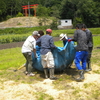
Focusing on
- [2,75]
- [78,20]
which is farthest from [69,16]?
[2,75]

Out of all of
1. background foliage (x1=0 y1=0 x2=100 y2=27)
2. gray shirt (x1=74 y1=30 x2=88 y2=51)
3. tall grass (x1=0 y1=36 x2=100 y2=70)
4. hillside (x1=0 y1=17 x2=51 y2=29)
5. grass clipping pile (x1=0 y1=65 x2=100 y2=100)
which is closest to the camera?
grass clipping pile (x1=0 y1=65 x2=100 y2=100)

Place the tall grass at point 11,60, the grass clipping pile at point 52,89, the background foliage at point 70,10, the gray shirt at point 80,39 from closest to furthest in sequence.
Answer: the grass clipping pile at point 52,89 < the gray shirt at point 80,39 < the tall grass at point 11,60 < the background foliage at point 70,10

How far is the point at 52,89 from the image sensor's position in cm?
473

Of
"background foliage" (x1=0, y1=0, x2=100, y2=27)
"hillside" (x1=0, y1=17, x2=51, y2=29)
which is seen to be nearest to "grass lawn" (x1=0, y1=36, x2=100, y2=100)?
"background foliage" (x1=0, y1=0, x2=100, y2=27)

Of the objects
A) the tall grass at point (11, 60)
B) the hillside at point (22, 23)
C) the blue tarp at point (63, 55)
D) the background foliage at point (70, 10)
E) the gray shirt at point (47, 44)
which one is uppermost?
the background foliage at point (70, 10)

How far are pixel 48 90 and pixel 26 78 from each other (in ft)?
4.13

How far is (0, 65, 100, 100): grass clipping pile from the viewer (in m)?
4.26

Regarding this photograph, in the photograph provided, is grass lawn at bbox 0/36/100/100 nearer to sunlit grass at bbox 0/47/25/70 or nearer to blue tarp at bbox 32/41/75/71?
blue tarp at bbox 32/41/75/71

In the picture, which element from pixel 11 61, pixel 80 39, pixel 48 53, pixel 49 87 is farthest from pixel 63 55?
pixel 11 61

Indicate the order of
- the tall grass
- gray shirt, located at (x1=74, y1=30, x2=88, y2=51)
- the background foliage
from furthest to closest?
the background foliage, the tall grass, gray shirt, located at (x1=74, y1=30, x2=88, y2=51)

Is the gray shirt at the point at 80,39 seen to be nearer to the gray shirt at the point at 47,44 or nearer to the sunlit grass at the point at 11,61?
the gray shirt at the point at 47,44

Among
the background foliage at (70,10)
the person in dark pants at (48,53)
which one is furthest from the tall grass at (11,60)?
the background foliage at (70,10)

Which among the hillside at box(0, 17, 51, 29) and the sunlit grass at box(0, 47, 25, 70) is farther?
the hillside at box(0, 17, 51, 29)

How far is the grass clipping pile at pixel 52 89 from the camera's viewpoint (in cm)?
426
